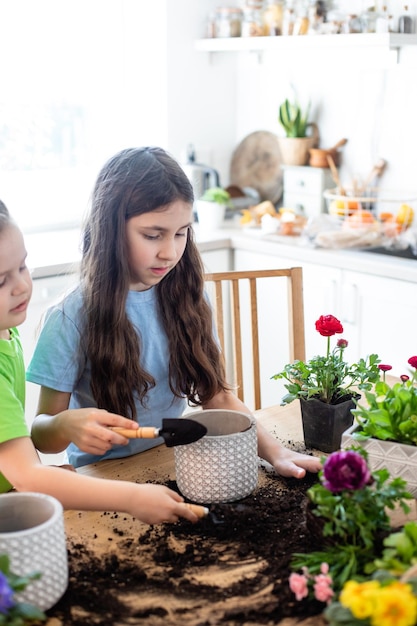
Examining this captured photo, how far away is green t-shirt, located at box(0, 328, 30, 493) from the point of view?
3.60 feet

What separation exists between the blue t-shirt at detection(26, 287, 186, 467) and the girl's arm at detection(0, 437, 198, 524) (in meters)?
0.31

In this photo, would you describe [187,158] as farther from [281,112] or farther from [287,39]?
[287,39]

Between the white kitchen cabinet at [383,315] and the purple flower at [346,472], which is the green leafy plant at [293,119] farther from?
the purple flower at [346,472]

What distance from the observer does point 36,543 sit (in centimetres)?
88

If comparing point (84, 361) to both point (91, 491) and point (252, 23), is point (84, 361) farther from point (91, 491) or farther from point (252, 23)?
point (252, 23)

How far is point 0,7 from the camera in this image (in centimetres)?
308

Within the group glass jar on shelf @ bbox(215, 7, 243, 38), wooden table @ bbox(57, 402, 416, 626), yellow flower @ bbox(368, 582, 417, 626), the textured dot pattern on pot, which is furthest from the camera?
glass jar on shelf @ bbox(215, 7, 243, 38)

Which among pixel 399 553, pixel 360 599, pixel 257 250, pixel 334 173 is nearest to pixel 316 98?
pixel 334 173

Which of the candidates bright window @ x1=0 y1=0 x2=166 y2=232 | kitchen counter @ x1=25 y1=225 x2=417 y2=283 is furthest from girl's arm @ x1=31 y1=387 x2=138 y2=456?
bright window @ x1=0 y1=0 x2=166 y2=232

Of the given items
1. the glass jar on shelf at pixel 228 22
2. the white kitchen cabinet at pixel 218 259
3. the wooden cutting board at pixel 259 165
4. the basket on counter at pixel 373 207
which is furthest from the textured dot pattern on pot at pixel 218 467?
the glass jar on shelf at pixel 228 22

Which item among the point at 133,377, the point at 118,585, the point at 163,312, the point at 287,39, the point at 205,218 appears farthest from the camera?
the point at 205,218

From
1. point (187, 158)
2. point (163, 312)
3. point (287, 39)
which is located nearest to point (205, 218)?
point (187, 158)

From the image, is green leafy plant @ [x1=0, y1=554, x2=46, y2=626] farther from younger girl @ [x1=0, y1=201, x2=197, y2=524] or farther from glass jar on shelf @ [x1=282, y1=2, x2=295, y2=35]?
glass jar on shelf @ [x1=282, y1=2, x2=295, y2=35]

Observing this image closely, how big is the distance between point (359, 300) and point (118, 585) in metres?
1.91
